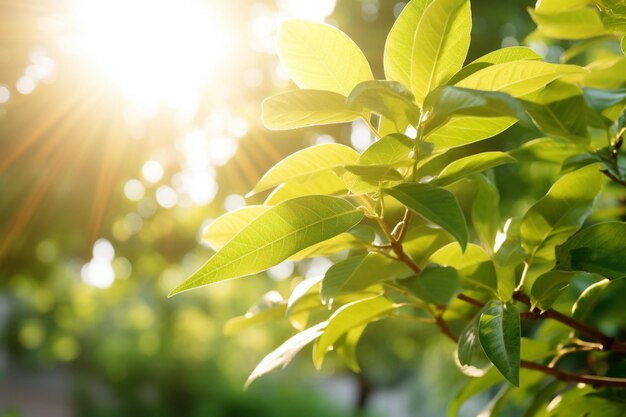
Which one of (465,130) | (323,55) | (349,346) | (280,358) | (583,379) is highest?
(323,55)

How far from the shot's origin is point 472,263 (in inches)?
25.0

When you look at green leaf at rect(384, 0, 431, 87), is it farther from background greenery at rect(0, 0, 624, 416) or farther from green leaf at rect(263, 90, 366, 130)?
background greenery at rect(0, 0, 624, 416)

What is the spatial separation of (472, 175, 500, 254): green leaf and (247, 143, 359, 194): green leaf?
0.76 ft

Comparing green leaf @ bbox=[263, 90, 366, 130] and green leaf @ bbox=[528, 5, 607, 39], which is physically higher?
green leaf @ bbox=[263, 90, 366, 130]

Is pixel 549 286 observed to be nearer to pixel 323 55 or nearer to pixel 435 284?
pixel 435 284

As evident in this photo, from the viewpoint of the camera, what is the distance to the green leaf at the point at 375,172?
49cm

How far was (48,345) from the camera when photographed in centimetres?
1664

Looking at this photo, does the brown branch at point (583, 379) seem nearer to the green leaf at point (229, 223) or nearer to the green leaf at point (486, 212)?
the green leaf at point (486, 212)

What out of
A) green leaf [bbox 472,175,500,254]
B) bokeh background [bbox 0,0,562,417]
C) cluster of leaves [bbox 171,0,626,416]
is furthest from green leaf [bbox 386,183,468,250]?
bokeh background [bbox 0,0,562,417]

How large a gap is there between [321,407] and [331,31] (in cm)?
1678

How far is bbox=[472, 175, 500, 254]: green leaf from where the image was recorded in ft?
2.39

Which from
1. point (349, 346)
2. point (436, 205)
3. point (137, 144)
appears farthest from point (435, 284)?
point (137, 144)

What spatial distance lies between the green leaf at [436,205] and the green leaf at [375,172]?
0.01 m

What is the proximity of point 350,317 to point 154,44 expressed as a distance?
334 cm
